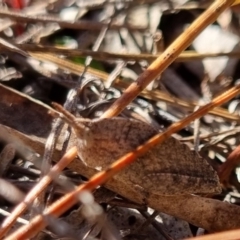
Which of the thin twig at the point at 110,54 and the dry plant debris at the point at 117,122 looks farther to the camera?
the thin twig at the point at 110,54

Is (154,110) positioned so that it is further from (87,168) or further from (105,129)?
(105,129)

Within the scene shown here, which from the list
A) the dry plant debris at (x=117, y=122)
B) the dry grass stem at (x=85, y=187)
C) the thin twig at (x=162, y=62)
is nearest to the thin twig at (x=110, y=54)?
the dry plant debris at (x=117, y=122)

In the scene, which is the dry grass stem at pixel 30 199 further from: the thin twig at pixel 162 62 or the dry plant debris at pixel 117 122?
the thin twig at pixel 162 62

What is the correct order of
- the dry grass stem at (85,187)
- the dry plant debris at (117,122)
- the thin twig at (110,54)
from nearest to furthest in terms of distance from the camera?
the dry grass stem at (85,187) → the dry plant debris at (117,122) → the thin twig at (110,54)

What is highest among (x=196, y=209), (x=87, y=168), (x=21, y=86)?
(x=21, y=86)

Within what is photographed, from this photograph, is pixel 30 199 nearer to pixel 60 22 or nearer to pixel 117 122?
pixel 117 122

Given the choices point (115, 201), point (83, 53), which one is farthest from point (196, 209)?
point (83, 53)

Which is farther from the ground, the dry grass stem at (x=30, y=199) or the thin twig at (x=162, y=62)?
the thin twig at (x=162, y=62)

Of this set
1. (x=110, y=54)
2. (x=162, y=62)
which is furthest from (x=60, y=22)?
(x=162, y=62)
